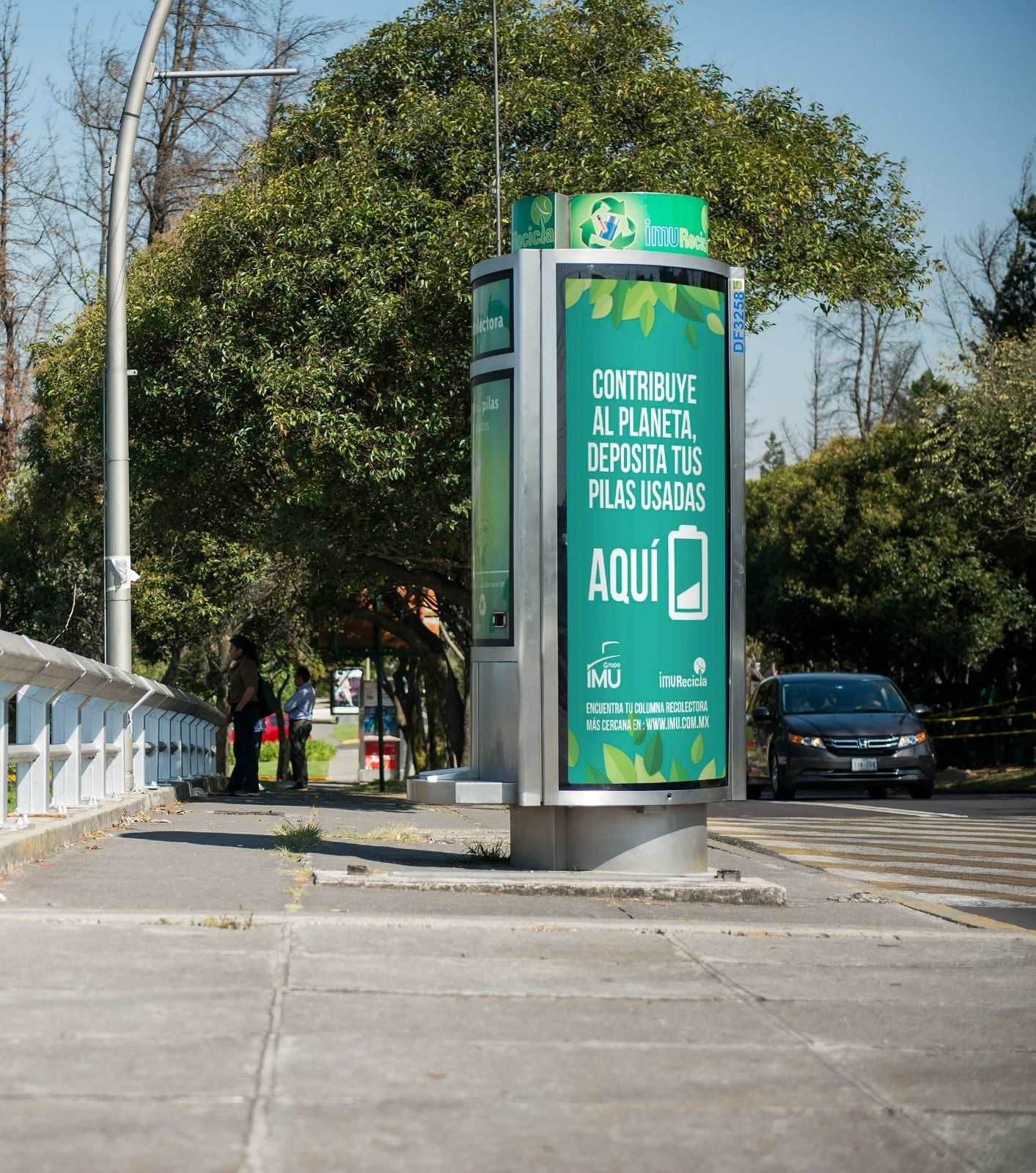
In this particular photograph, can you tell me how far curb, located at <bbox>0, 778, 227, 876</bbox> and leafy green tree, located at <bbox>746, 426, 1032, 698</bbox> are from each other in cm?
2407

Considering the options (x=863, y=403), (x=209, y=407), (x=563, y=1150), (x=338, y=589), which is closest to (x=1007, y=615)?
(x=338, y=589)

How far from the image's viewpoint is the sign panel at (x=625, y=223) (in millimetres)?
8812

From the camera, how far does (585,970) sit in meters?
5.95

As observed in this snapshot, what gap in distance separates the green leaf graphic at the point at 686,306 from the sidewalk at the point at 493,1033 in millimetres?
3017

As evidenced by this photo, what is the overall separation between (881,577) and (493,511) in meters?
29.2

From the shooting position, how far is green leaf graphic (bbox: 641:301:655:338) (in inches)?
344

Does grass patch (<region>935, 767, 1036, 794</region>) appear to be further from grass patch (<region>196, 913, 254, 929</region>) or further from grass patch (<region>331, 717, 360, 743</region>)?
grass patch (<region>331, 717, 360, 743</region>)

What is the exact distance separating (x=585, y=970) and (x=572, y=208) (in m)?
4.35

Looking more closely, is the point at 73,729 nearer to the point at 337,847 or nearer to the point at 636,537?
the point at 337,847

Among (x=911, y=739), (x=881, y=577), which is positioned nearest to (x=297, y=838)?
(x=911, y=739)

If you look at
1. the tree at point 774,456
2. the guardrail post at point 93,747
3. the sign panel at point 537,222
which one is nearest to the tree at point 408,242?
the guardrail post at point 93,747

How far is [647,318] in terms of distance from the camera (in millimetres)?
8742

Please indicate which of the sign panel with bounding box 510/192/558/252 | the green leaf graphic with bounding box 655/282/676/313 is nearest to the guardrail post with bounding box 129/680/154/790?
the sign panel with bounding box 510/192/558/252

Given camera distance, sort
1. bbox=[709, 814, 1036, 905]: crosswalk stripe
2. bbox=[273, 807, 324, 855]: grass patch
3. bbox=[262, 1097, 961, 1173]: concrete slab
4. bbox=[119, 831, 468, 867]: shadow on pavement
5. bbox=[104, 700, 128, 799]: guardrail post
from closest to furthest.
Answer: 1. bbox=[262, 1097, 961, 1173]: concrete slab
2. bbox=[119, 831, 468, 867]: shadow on pavement
3. bbox=[709, 814, 1036, 905]: crosswalk stripe
4. bbox=[273, 807, 324, 855]: grass patch
5. bbox=[104, 700, 128, 799]: guardrail post
